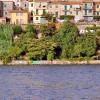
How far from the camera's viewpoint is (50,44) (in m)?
65.6

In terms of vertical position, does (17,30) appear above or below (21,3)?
below

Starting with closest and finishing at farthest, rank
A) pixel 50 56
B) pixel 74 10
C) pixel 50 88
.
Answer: pixel 50 88 < pixel 50 56 < pixel 74 10

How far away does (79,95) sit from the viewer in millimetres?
32062

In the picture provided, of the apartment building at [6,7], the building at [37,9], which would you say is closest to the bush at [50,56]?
the building at [37,9]

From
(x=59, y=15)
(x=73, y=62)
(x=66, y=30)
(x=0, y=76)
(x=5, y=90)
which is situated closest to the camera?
(x=5, y=90)

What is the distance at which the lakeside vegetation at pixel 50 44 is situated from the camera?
6419cm

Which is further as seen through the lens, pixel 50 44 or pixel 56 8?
pixel 56 8

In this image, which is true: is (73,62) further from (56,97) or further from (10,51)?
(56,97)

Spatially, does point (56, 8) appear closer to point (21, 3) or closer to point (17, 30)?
point (17, 30)

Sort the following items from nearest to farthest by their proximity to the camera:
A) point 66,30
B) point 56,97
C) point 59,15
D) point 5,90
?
point 56,97
point 5,90
point 66,30
point 59,15

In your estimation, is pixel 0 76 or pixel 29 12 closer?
pixel 0 76

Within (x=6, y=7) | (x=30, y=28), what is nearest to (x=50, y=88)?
(x=30, y=28)

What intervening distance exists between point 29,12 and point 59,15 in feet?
11.3

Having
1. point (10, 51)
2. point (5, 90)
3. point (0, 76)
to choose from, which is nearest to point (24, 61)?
point (10, 51)
